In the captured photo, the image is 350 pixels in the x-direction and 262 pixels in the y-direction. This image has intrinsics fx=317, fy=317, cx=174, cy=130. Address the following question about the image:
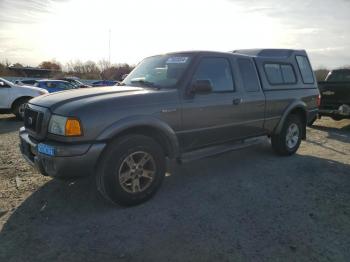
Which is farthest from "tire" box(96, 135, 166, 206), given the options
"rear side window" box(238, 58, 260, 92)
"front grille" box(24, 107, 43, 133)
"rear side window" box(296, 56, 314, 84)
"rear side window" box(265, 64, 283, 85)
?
"rear side window" box(296, 56, 314, 84)

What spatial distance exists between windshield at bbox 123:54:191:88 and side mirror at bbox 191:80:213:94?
0.26 meters

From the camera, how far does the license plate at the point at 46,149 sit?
3.36m

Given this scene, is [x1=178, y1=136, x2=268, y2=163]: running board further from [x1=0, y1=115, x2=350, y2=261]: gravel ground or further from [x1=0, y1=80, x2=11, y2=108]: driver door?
[x1=0, y1=80, x2=11, y2=108]: driver door

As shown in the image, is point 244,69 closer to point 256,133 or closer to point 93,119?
point 256,133

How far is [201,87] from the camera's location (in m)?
4.16

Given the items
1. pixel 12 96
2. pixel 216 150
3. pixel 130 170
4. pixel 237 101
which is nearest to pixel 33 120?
pixel 130 170

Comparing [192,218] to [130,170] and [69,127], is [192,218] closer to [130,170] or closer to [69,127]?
[130,170]

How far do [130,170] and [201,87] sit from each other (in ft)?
4.65

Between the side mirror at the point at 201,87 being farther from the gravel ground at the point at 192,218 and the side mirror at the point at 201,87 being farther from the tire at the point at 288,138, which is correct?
the tire at the point at 288,138

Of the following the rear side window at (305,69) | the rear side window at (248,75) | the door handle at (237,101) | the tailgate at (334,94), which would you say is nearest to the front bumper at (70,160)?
the door handle at (237,101)

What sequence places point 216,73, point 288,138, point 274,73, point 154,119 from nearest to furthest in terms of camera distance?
point 154,119 < point 216,73 < point 274,73 < point 288,138

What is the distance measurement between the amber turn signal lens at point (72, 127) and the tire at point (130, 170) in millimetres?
409

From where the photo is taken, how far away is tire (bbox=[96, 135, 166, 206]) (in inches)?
141

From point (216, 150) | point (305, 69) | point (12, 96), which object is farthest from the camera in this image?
point (12, 96)
